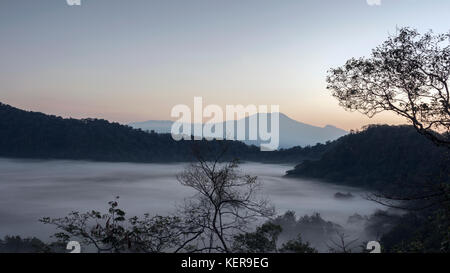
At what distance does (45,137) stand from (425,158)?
12893 centimetres

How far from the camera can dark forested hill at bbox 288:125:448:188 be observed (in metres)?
74.6

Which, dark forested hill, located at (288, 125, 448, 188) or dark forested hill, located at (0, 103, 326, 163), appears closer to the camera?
dark forested hill, located at (288, 125, 448, 188)

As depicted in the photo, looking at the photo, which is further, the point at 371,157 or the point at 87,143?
the point at 87,143

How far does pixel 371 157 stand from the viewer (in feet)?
282

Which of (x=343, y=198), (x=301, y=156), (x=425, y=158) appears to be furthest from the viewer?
(x=301, y=156)

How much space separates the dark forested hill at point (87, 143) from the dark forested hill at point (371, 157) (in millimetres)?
24512

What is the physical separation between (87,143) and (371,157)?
104125 millimetres

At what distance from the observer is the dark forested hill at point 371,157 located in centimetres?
7456

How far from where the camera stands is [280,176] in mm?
114062

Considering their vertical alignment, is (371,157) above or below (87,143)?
below

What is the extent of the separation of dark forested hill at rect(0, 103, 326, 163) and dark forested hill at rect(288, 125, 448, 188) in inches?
965

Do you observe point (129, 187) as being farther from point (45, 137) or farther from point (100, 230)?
point (100, 230)
